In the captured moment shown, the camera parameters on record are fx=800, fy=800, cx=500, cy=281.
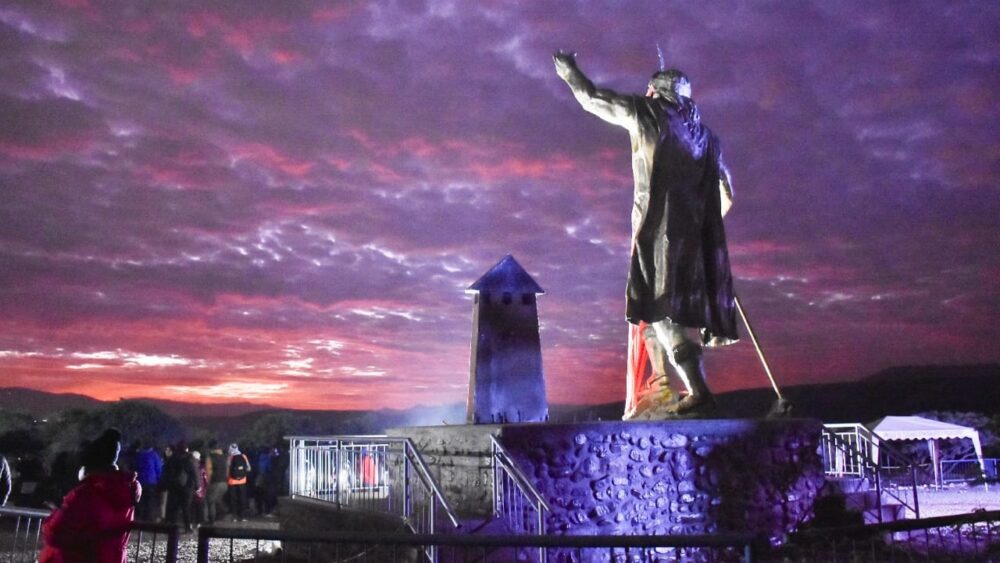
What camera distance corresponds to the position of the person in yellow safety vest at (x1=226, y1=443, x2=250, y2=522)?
15.9m

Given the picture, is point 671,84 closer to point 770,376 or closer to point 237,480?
point 770,376

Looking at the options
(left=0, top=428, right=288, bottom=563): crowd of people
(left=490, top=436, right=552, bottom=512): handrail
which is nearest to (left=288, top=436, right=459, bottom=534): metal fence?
(left=490, top=436, right=552, bottom=512): handrail

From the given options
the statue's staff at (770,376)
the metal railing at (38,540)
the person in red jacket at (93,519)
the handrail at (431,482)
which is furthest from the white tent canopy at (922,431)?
the person in red jacket at (93,519)

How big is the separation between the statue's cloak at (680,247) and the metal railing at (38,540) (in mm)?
6185

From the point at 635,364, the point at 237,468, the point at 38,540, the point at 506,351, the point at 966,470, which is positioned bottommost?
the point at 966,470

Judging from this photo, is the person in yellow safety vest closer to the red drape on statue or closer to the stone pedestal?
the stone pedestal

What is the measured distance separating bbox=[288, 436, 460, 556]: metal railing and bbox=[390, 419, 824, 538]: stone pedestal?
21.5 inches

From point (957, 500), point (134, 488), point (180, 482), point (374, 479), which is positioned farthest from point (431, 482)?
point (957, 500)

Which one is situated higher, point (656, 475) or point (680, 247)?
point (680, 247)

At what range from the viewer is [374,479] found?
11086 millimetres

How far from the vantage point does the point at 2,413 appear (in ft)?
83.6

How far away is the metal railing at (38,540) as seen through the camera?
196 inches

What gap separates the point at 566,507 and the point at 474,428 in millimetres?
1330

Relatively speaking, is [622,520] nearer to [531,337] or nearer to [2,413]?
[531,337]
